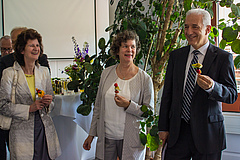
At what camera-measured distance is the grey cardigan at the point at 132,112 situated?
171 centimetres

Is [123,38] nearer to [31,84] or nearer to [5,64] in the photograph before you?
[31,84]

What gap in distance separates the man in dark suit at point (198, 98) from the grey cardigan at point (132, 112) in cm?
18

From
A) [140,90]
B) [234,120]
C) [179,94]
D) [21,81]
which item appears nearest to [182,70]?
[179,94]

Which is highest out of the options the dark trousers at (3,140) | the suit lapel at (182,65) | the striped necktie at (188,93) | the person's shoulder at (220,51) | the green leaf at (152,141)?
the person's shoulder at (220,51)

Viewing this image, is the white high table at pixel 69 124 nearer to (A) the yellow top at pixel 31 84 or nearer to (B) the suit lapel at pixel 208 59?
(A) the yellow top at pixel 31 84

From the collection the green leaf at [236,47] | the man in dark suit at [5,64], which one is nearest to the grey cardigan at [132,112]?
the green leaf at [236,47]

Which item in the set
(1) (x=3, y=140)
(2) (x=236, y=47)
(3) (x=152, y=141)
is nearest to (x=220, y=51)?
(2) (x=236, y=47)

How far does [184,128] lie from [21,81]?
127 cm

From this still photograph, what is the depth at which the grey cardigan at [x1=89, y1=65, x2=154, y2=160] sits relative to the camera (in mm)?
1707

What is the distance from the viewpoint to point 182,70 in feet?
5.32

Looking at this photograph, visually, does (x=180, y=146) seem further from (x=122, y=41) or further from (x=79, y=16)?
(x=79, y=16)

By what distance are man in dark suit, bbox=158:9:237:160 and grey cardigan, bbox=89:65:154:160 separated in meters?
0.18

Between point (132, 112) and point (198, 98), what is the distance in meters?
0.45

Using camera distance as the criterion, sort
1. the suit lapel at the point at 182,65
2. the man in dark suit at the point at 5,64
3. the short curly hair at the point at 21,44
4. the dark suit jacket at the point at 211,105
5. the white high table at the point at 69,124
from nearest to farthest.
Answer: the dark suit jacket at the point at 211,105
the suit lapel at the point at 182,65
the short curly hair at the point at 21,44
the man in dark suit at the point at 5,64
the white high table at the point at 69,124
